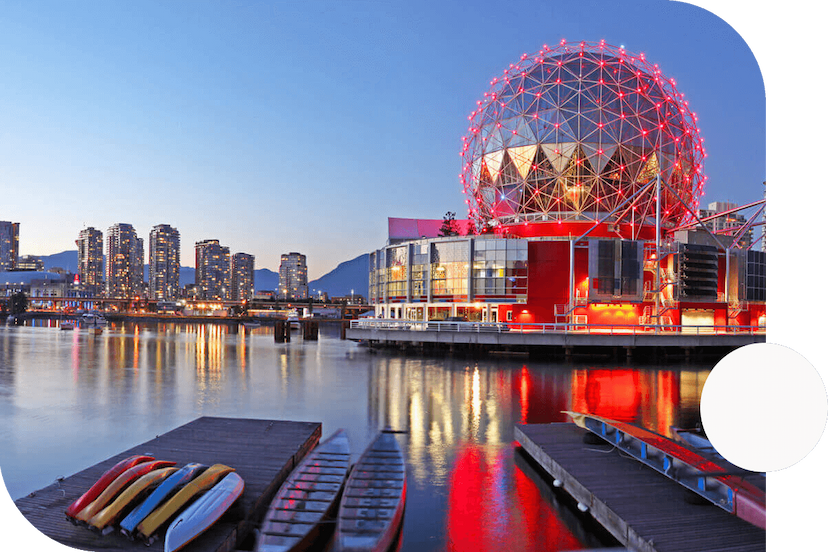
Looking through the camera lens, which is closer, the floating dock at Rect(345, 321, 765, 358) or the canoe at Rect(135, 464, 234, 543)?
the canoe at Rect(135, 464, 234, 543)

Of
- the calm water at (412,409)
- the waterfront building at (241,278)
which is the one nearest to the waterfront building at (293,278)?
the waterfront building at (241,278)

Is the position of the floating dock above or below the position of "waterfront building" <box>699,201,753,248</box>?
below

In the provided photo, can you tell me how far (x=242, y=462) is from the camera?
7281 millimetres

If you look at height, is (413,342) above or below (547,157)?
below

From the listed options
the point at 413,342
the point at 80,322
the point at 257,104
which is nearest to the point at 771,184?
the point at 257,104

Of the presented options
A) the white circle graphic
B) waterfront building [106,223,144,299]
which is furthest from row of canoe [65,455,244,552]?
waterfront building [106,223,144,299]

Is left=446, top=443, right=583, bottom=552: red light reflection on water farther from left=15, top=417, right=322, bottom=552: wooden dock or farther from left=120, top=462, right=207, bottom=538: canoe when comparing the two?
left=120, top=462, right=207, bottom=538: canoe

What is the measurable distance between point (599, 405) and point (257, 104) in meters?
11.1

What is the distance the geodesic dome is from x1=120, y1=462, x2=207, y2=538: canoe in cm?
3163

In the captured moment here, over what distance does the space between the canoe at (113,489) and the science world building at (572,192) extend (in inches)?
1135

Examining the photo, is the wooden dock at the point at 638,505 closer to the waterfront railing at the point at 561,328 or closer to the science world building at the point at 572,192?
the waterfront railing at the point at 561,328

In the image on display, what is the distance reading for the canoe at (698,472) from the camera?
4973 millimetres

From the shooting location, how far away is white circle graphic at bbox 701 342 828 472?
3275mm

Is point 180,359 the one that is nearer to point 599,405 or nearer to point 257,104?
point 599,405
